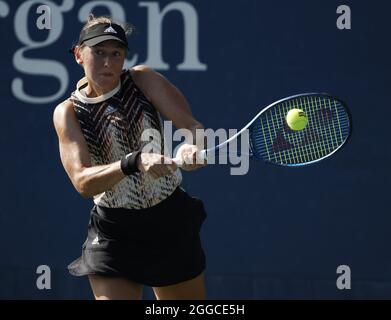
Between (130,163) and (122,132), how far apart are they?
1.17 ft

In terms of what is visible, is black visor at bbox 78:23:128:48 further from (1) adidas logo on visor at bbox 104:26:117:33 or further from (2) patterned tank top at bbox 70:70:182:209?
(2) patterned tank top at bbox 70:70:182:209

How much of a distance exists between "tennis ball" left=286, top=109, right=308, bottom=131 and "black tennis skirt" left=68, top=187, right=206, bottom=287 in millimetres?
512

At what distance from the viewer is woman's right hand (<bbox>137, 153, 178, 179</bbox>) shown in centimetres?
341

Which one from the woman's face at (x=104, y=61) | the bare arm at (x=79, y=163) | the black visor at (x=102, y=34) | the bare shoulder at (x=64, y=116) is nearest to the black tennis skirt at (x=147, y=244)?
the bare arm at (x=79, y=163)

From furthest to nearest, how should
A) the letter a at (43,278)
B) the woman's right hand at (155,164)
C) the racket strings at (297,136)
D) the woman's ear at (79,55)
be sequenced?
the letter a at (43,278), the racket strings at (297,136), the woman's ear at (79,55), the woman's right hand at (155,164)

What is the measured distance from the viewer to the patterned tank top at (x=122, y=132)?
381 centimetres

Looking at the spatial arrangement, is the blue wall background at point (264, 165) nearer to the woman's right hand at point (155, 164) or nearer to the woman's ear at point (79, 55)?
the woman's ear at point (79, 55)

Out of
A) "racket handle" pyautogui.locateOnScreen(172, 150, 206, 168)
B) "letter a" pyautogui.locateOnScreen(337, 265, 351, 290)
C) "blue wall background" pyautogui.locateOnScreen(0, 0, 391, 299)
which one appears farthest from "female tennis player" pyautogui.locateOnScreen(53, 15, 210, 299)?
"letter a" pyautogui.locateOnScreen(337, 265, 351, 290)

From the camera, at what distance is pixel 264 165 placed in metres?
5.43

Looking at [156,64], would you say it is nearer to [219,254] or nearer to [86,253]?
[219,254]

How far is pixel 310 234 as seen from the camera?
5.40m

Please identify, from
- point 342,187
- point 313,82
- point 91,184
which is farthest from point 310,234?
point 91,184

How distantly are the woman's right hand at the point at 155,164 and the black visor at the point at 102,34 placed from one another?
0.53m
